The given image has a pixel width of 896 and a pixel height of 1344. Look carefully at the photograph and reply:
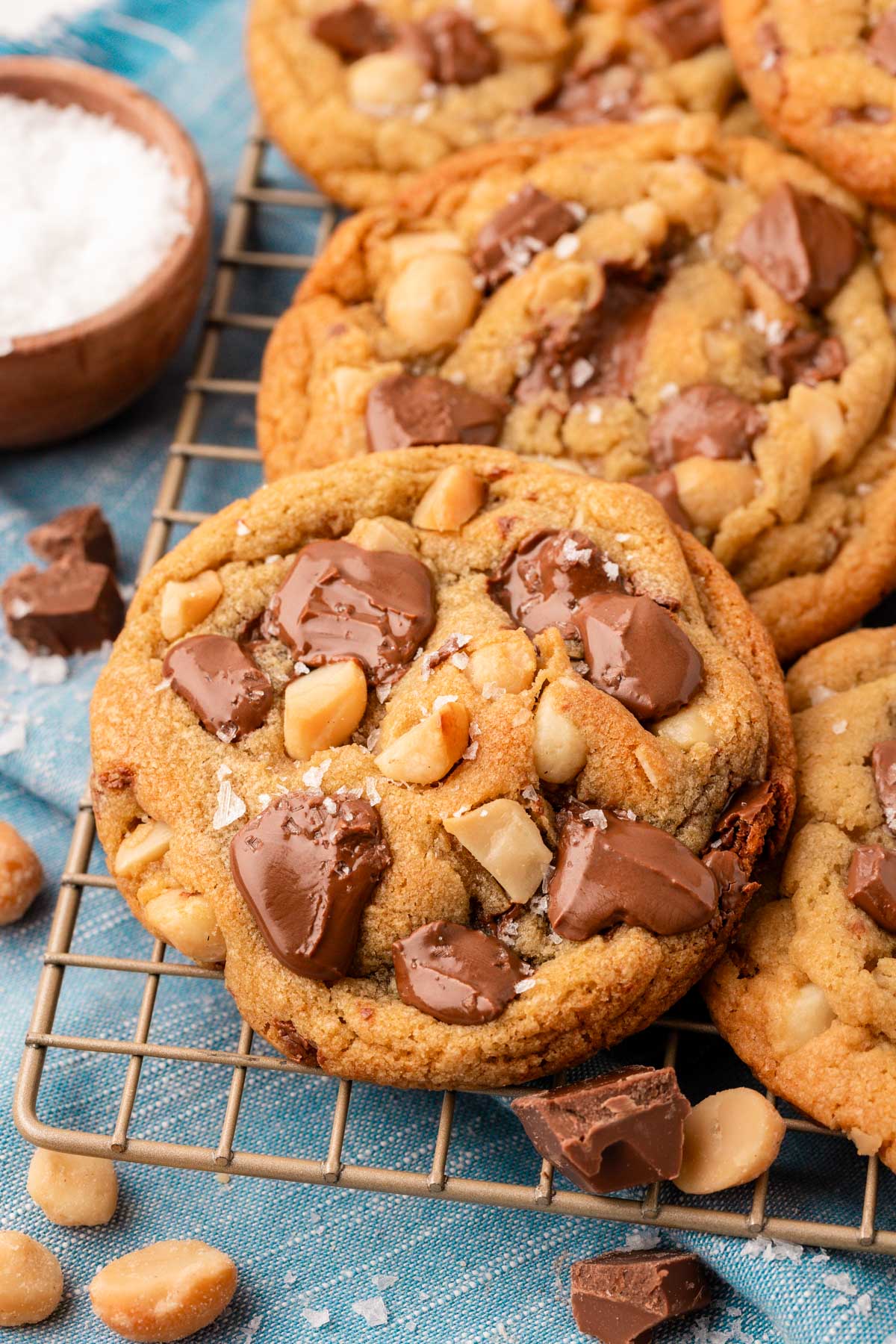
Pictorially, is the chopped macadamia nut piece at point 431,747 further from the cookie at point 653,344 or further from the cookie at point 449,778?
the cookie at point 653,344

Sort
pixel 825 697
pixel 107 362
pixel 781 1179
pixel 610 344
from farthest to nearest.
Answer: pixel 107 362
pixel 610 344
pixel 825 697
pixel 781 1179

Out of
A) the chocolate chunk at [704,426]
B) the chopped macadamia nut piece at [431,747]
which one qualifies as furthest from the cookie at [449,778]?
the chocolate chunk at [704,426]

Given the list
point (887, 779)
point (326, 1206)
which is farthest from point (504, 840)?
point (326, 1206)

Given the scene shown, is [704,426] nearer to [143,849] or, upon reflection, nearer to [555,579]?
[555,579]

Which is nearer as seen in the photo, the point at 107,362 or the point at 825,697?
the point at 825,697

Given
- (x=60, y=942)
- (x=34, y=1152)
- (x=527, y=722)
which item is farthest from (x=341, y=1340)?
(x=527, y=722)

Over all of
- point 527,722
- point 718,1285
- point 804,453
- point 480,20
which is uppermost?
point 480,20

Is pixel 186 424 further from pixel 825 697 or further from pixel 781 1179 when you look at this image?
pixel 781 1179
